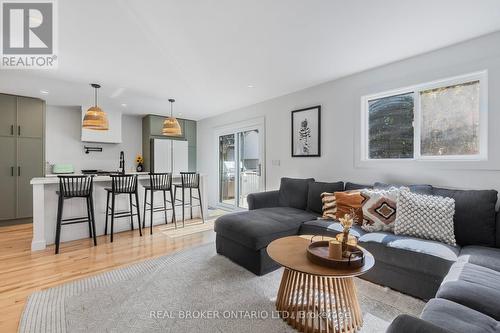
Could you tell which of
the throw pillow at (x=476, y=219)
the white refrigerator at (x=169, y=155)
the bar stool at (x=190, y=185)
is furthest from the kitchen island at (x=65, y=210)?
the throw pillow at (x=476, y=219)

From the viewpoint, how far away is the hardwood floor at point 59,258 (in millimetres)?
2146

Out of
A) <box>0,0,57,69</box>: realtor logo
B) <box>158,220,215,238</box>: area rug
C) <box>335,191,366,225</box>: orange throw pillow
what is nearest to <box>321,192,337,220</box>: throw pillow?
<box>335,191,366,225</box>: orange throw pillow

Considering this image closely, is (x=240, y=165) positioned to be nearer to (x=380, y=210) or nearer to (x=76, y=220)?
(x=76, y=220)

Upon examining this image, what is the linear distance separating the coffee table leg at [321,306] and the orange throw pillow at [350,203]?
1.14m

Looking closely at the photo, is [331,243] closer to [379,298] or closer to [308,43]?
[379,298]

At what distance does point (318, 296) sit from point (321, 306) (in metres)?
0.15

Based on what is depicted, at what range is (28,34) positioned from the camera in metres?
2.40

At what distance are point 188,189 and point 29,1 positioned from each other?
3577 mm

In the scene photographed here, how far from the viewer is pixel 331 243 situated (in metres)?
1.67

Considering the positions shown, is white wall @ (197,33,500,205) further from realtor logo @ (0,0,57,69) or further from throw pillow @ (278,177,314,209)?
realtor logo @ (0,0,57,69)

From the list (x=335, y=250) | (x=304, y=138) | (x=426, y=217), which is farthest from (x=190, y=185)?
(x=426, y=217)

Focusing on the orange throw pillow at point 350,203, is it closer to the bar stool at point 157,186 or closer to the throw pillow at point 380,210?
the throw pillow at point 380,210

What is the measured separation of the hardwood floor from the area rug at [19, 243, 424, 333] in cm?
15

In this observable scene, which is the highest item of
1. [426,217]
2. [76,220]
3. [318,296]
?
[426,217]
